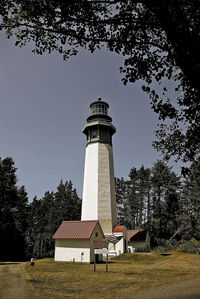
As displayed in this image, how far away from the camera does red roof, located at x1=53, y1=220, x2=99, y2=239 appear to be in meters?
25.1

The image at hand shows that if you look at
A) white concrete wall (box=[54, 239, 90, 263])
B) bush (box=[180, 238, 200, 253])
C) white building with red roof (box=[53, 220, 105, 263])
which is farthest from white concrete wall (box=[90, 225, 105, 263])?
bush (box=[180, 238, 200, 253])

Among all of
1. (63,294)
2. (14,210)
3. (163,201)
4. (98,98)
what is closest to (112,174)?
(98,98)

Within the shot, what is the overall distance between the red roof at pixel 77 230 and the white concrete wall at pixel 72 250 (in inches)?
22.9

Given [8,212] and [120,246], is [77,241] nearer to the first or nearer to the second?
[120,246]

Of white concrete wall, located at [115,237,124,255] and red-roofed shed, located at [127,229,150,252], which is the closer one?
white concrete wall, located at [115,237,124,255]

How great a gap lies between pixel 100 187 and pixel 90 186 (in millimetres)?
1515

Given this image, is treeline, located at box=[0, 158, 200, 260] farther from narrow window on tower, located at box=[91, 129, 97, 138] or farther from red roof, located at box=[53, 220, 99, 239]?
narrow window on tower, located at box=[91, 129, 97, 138]

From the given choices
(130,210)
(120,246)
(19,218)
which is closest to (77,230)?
(120,246)

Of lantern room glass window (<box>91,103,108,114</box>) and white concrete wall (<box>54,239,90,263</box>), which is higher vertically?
lantern room glass window (<box>91,103,108,114</box>)

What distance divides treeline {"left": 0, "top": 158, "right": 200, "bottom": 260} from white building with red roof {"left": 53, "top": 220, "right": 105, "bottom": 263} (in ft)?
32.7

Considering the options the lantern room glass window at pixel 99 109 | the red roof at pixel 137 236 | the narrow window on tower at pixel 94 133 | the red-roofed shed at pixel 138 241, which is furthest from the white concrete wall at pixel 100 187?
the red-roofed shed at pixel 138 241

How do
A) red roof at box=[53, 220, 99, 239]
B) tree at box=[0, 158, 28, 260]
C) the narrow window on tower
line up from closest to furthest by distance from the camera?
red roof at box=[53, 220, 99, 239], tree at box=[0, 158, 28, 260], the narrow window on tower

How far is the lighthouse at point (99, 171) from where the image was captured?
29.9 m

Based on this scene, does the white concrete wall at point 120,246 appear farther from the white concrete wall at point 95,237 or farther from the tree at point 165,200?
the tree at point 165,200
